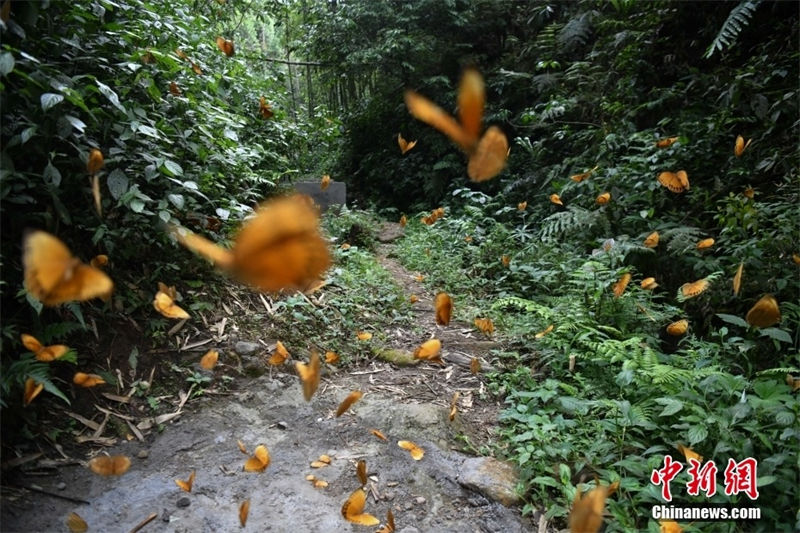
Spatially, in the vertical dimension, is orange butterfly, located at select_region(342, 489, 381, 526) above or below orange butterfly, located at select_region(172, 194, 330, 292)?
below

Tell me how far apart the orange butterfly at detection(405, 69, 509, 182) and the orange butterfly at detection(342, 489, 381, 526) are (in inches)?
48.6

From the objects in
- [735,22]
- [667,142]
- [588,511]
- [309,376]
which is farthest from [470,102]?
[735,22]

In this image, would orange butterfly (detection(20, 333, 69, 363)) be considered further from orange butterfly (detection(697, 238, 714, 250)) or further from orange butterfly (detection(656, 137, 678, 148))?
orange butterfly (detection(656, 137, 678, 148))

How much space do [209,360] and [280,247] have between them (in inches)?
63.9

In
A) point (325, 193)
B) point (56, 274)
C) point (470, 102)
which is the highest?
point (325, 193)

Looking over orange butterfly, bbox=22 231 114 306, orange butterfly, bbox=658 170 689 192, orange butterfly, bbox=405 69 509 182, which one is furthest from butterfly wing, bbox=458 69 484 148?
orange butterfly, bbox=658 170 689 192

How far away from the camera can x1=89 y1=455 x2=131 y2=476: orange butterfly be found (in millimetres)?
1670

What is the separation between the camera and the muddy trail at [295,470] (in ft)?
5.15

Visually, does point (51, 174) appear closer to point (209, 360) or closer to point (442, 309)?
point (209, 360)

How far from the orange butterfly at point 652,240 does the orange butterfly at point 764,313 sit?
3.51 feet

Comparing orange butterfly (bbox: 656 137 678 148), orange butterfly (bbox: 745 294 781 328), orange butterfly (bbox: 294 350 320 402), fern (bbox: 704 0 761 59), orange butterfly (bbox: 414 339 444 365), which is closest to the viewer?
orange butterfly (bbox: 745 294 781 328)

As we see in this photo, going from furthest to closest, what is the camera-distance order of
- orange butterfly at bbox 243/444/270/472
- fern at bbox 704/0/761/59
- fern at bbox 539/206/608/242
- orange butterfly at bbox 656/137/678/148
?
fern at bbox 539/206/608/242 < orange butterfly at bbox 656/137/678/148 < fern at bbox 704/0/761/59 < orange butterfly at bbox 243/444/270/472

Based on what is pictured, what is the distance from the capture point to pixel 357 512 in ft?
5.38

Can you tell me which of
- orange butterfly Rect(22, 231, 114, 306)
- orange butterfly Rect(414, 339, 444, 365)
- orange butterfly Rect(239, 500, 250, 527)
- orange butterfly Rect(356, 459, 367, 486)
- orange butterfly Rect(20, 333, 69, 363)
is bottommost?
orange butterfly Rect(239, 500, 250, 527)
